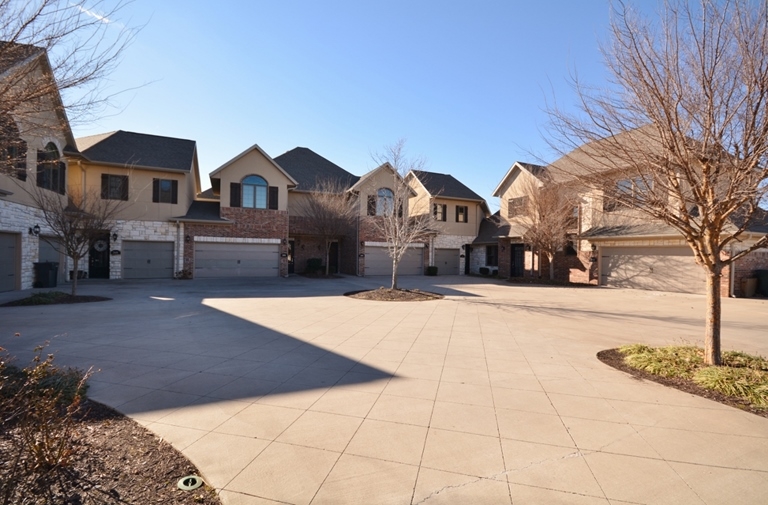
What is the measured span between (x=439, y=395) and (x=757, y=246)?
16.0ft

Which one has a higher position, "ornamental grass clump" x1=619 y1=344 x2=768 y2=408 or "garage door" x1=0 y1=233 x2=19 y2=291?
"garage door" x1=0 y1=233 x2=19 y2=291

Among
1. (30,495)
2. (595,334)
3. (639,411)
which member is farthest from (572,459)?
(595,334)

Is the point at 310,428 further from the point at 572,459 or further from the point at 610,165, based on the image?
the point at 610,165

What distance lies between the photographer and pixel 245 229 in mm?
22328

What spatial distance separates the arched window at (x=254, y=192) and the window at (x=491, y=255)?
1551 centimetres

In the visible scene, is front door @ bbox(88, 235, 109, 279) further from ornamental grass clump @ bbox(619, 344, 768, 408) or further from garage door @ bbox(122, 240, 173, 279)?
ornamental grass clump @ bbox(619, 344, 768, 408)

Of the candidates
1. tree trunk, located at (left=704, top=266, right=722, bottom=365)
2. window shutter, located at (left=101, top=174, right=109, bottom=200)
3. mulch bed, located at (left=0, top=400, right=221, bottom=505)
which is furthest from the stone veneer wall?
tree trunk, located at (left=704, top=266, right=722, bottom=365)

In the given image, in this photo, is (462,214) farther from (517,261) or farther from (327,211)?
(327,211)

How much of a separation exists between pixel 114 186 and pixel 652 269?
1060 inches

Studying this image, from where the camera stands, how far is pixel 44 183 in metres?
15.5

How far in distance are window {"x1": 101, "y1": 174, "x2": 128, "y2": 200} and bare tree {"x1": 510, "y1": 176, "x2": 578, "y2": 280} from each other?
2094cm

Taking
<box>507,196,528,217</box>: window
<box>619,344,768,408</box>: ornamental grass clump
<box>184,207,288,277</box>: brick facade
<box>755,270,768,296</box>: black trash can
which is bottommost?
<box>619,344,768,408</box>: ornamental grass clump

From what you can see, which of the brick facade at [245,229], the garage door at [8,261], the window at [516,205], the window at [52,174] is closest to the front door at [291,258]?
the brick facade at [245,229]

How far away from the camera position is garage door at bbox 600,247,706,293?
56.3 ft
